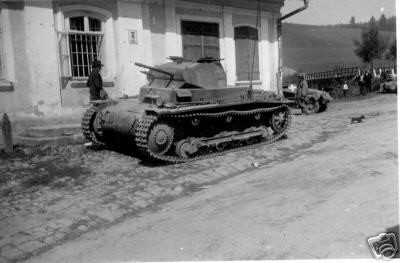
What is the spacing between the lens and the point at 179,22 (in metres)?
13.9

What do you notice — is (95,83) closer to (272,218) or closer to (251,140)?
(251,140)

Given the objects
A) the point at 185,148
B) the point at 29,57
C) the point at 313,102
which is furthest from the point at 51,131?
the point at 313,102

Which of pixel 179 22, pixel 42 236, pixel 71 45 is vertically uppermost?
pixel 179 22

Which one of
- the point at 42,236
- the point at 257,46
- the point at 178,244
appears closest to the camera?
the point at 178,244

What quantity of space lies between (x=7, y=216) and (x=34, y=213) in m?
0.33

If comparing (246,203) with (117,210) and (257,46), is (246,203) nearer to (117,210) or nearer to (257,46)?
(117,210)

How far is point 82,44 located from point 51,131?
2974 millimetres

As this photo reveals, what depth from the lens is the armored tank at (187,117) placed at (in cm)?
816

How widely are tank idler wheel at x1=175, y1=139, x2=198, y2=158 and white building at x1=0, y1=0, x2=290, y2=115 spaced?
422cm

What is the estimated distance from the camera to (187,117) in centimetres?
855

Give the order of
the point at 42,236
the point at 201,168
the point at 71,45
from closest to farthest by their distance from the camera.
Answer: the point at 42,236 → the point at 201,168 → the point at 71,45

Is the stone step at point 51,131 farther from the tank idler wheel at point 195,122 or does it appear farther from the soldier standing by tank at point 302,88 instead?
the soldier standing by tank at point 302,88

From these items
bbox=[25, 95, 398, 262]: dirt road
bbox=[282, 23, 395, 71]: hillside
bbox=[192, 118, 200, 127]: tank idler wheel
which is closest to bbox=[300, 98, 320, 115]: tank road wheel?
bbox=[25, 95, 398, 262]: dirt road

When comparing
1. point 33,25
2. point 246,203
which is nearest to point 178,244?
point 246,203
